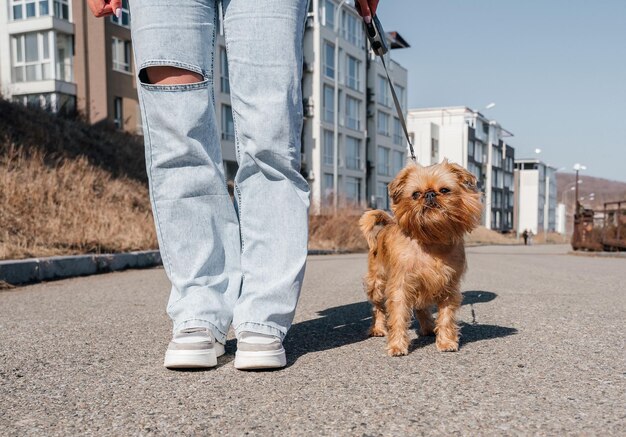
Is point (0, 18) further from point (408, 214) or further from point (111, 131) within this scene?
point (408, 214)

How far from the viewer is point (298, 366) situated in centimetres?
247

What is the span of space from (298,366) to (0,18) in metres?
33.0

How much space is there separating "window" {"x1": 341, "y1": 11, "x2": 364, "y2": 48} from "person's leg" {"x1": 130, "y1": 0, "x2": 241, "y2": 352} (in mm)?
43477

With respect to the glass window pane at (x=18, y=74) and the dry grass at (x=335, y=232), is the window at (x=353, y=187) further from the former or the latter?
the dry grass at (x=335, y=232)

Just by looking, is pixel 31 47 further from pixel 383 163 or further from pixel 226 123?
pixel 383 163

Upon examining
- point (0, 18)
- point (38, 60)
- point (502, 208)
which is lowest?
point (502, 208)

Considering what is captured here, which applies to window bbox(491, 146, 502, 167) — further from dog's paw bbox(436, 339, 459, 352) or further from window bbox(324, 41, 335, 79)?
dog's paw bbox(436, 339, 459, 352)

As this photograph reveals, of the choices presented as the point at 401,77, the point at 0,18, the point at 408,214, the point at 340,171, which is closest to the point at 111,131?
the point at 0,18

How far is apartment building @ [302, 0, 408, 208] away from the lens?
4006cm

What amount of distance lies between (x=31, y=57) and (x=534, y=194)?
3115 inches

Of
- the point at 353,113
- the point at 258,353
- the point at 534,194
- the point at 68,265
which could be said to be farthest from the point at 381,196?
the point at 534,194

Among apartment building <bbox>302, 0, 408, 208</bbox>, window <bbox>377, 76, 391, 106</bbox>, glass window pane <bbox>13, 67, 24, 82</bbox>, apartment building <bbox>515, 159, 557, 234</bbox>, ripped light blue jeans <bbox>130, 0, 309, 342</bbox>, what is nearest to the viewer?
ripped light blue jeans <bbox>130, 0, 309, 342</bbox>

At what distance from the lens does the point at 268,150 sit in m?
2.58

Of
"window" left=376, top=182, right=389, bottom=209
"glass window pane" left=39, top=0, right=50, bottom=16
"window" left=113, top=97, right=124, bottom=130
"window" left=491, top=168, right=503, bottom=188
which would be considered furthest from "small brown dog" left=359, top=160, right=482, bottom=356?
"window" left=491, top=168, right=503, bottom=188
